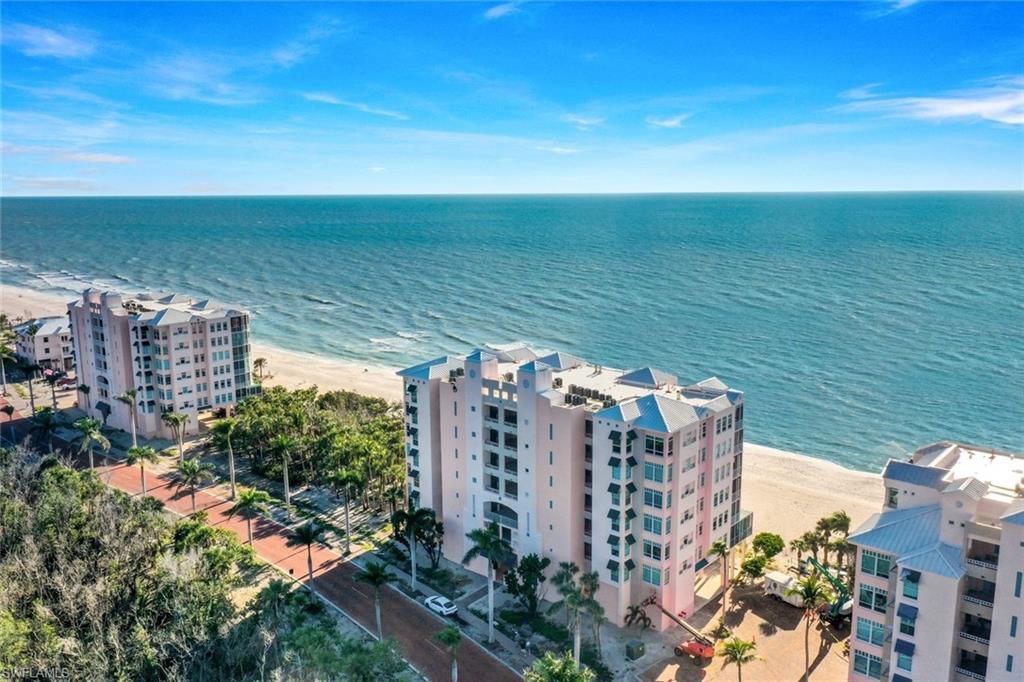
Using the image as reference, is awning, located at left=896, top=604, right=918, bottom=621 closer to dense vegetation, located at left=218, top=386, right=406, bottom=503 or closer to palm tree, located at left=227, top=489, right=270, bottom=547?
dense vegetation, located at left=218, top=386, right=406, bottom=503

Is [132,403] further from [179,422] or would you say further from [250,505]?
[250,505]

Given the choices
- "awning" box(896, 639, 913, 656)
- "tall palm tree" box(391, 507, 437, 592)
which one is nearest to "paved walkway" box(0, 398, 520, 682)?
"tall palm tree" box(391, 507, 437, 592)

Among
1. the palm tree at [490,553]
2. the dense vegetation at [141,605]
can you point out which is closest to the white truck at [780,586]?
the palm tree at [490,553]

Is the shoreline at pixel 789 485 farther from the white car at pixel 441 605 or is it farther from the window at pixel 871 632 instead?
the white car at pixel 441 605

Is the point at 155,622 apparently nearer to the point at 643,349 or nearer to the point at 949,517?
the point at 949,517

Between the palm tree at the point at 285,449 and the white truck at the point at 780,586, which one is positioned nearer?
the white truck at the point at 780,586

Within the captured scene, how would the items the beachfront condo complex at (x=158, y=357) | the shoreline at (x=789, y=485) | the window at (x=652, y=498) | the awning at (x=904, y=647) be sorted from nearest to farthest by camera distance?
the awning at (x=904, y=647) → the window at (x=652, y=498) → the shoreline at (x=789, y=485) → the beachfront condo complex at (x=158, y=357)

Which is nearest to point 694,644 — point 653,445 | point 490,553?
point 653,445
